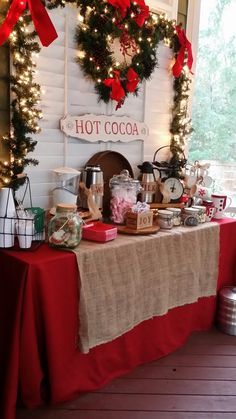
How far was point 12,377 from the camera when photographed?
1559mm

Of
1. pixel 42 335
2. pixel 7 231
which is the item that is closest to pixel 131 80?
pixel 7 231

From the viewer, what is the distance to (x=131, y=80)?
2.32m

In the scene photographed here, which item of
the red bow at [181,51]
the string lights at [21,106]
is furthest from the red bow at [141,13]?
the string lights at [21,106]

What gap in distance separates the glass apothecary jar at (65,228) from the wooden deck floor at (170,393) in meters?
0.77

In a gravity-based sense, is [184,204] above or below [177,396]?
above

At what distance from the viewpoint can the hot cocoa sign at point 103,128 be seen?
2.17m

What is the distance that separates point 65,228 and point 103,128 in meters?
0.85

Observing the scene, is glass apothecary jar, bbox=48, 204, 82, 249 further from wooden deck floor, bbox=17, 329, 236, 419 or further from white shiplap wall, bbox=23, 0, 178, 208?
wooden deck floor, bbox=17, 329, 236, 419

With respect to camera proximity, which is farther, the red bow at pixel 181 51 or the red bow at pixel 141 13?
the red bow at pixel 181 51

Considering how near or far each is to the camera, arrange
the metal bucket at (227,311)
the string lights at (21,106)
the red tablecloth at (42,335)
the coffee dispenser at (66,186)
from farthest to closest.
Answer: the metal bucket at (227,311), the coffee dispenser at (66,186), the string lights at (21,106), the red tablecloth at (42,335)

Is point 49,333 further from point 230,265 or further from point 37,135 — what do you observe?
point 230,265

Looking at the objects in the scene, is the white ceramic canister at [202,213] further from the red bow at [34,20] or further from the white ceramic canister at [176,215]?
the red bow at [34,20]

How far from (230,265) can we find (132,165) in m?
0.99

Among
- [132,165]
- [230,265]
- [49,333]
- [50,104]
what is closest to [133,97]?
[132,165]
